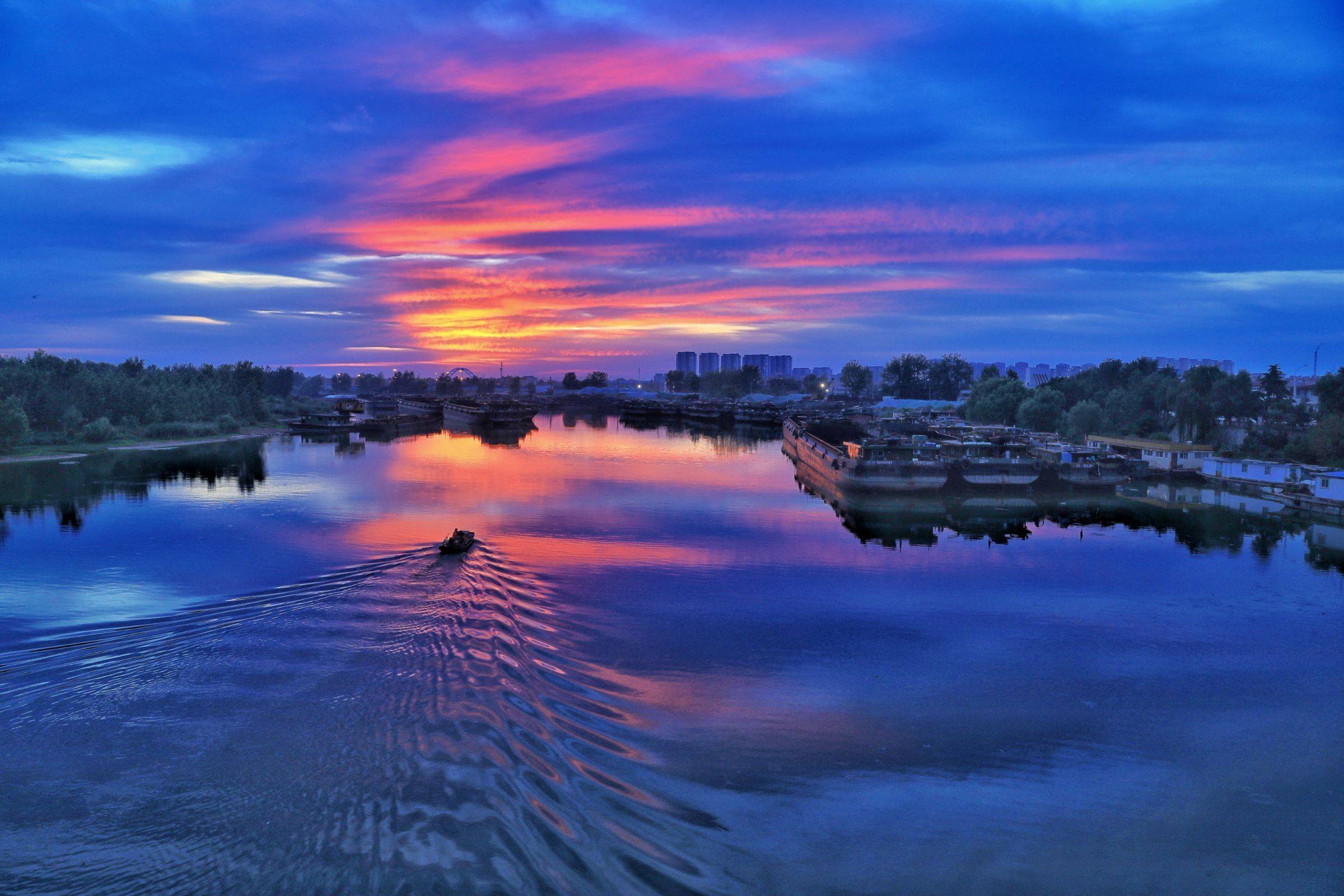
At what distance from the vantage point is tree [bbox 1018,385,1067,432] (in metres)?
54.9

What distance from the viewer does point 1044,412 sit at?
55.1 metres

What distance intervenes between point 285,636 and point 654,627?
625cm

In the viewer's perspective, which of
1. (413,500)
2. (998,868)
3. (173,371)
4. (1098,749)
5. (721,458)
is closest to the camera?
(998,868)

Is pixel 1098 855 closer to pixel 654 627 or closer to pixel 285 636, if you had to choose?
pixel 654 627

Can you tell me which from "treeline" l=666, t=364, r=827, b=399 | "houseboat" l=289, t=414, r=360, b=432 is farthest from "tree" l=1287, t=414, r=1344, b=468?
"treeline" l=666, t=364, r=827, b=399

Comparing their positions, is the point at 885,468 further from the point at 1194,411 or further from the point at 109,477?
the point at 109,477

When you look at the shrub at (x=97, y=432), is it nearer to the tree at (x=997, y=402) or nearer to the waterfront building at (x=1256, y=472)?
the waterfront building at (x=1256, y=472)

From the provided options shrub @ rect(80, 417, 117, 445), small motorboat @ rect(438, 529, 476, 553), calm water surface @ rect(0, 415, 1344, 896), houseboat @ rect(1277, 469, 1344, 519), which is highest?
shrub @ rect(80, 417, 117, 445)

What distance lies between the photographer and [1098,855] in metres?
7.24

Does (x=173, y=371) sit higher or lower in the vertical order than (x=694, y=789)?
higher

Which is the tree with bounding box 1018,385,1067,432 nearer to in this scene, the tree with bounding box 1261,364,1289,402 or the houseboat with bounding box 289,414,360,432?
the tree with bounding box 1261,364,1289,402

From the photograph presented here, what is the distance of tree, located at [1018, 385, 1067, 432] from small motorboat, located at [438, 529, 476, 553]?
157 feet

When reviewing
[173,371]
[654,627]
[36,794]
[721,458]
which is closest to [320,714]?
[36,794]

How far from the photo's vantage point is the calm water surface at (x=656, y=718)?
22.7 feet
